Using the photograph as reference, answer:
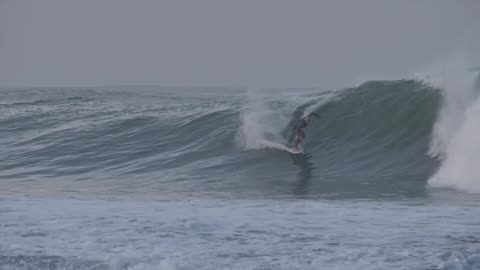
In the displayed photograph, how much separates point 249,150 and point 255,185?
11.7ft

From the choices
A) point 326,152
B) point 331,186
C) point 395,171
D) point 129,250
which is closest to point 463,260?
point 129,250

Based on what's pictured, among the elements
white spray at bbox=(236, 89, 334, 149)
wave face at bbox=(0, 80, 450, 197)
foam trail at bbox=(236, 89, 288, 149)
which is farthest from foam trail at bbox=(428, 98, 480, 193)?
foam trail at bbox=(236, 89, 288, 149)

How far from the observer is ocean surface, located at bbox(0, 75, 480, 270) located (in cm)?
692

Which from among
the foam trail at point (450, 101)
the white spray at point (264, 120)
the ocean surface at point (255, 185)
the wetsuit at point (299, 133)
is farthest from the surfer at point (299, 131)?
the foam trail at point (450, 101)

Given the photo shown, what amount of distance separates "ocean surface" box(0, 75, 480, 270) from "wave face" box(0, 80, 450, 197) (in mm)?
43

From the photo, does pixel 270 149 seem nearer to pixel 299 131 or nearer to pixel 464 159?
pixel 299 131

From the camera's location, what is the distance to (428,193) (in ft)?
34.9

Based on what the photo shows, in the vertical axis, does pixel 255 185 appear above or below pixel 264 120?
below

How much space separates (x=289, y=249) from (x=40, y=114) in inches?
796

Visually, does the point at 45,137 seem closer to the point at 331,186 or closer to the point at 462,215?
the point at 331,186

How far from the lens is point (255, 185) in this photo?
41.0 feet

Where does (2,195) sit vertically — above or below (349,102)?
below

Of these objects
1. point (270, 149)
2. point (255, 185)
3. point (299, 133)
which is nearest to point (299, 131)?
point (299, 133)

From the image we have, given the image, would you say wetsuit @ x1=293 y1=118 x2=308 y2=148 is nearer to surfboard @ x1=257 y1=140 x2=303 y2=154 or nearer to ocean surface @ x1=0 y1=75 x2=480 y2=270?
surfboard @ x1=257 y1=140 x2=303 y2=154
